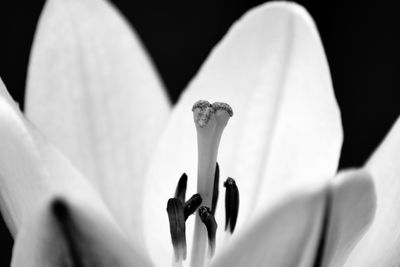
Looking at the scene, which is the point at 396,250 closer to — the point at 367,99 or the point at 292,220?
the point at 292,220

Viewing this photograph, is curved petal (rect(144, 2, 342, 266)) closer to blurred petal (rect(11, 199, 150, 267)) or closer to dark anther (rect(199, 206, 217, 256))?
dark anther (rect(199, 206, 217, 256))

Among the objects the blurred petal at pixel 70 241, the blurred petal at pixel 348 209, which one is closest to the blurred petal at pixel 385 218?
the blurred petal at pixel 348 209

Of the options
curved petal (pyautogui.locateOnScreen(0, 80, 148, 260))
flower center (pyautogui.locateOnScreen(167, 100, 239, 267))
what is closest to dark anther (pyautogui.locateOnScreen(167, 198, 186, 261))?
flower center (pyautogui.locateOnScreen(167, 100, 239, 267))

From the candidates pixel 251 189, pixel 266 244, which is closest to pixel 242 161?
pixel 251 189

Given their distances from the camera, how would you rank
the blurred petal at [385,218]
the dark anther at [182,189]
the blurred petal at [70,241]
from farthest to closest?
the dark anther at [182,189], the blurred petal at [385,218], the blurred petal at [70,241]

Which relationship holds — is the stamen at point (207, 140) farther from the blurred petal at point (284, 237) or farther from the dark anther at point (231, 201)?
the blurred petal at point (284, 237)
